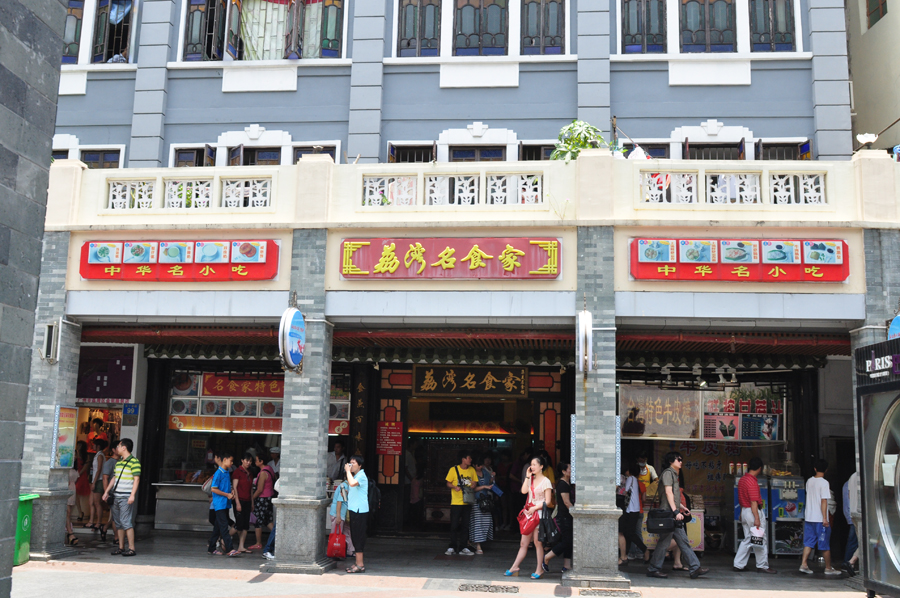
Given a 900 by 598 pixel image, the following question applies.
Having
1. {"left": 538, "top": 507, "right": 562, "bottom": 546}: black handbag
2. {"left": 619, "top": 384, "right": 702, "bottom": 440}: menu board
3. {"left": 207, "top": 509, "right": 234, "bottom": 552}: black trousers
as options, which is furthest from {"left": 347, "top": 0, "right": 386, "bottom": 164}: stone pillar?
{"left": 538, "top": 507, "right": 562, "bottom": 546}: black handbag

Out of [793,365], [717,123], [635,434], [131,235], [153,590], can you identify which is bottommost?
[153,590]

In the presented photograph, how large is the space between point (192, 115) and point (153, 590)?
30.4ft

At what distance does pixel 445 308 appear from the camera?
11422 mm

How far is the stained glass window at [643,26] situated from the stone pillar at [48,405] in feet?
34.2

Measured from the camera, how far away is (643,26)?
49.8ft

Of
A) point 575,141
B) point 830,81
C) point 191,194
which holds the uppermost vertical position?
point 830,81

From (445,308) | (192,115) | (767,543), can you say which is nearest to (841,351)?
(767,543)

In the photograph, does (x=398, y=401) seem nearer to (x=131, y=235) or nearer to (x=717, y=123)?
(x=131, y=235)

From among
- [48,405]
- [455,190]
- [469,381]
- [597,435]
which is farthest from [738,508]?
[48,405]

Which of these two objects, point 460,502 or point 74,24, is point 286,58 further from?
point 460,502

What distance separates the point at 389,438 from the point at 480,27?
26.4 feet

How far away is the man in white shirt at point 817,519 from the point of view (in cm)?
1202

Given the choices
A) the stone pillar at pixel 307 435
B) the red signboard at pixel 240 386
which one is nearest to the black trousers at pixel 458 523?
the stone pillar at pixel 307 435

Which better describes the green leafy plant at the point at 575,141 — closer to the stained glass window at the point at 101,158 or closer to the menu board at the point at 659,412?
the menu board at the point at 659,412
